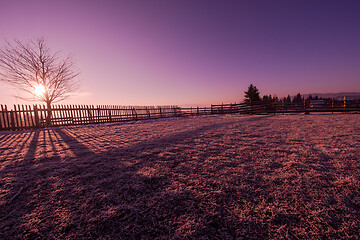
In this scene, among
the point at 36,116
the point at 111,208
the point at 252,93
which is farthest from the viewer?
the point at 252,93

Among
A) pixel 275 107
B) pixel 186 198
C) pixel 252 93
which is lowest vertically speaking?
pixel 186 198

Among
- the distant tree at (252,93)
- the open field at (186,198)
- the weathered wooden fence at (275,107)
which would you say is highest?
the distant tree at (252,93)

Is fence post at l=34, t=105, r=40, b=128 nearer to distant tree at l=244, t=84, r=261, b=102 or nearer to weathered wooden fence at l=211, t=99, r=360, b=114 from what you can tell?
weathered wooden fence at l=211, t=99, r=360, b=114

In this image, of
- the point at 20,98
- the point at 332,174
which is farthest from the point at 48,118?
the point at 332,174

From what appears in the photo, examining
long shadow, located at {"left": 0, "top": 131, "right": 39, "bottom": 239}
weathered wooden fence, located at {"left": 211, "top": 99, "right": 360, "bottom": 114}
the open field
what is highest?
weathered wooden fence, located at {"left": 211, "top": 99, "right": 360, "bottom": 114}

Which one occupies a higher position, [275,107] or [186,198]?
[275,107]

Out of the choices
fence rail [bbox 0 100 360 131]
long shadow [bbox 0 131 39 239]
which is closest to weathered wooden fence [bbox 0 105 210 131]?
fence rail [bbox 0 100 360 131]

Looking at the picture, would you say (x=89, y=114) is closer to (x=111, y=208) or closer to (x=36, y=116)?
(x=36, y=116)

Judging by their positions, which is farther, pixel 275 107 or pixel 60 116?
pixel 275 107

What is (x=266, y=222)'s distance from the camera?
3.59 feet

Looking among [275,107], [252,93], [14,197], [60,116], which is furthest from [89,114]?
[252,93]

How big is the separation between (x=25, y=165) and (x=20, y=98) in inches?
586

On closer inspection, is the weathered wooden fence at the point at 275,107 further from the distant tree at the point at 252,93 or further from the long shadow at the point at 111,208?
the long shadow at the point at 111,208

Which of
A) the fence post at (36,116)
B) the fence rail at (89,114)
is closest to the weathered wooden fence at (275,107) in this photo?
the fence rail at (89,114)
